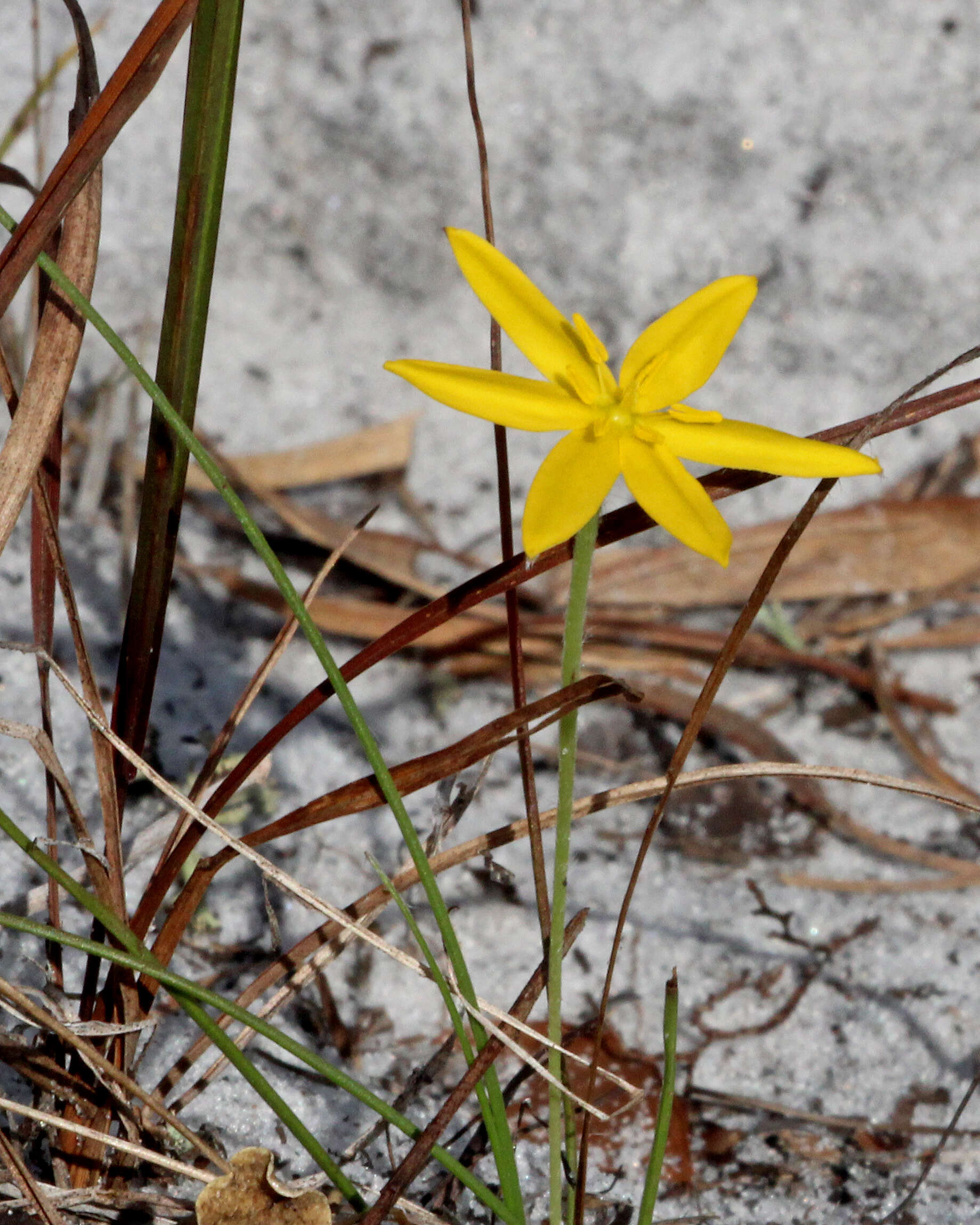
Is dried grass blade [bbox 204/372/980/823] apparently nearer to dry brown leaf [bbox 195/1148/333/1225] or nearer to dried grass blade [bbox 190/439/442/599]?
dry brown leaf [bbox 195/1148/333/1225]

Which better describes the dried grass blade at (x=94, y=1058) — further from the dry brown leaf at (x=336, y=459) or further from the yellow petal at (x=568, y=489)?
the dry brown leaf at (x=336, y=459)

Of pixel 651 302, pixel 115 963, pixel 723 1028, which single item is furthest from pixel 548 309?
pixel 651 302

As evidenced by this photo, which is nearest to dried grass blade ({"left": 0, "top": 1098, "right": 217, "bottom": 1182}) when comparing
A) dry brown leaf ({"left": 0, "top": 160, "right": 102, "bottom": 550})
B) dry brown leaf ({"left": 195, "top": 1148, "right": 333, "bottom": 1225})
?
dry brown leaf ({"left": 195, "top": 1148, "right": 333, "bottom": 1225})

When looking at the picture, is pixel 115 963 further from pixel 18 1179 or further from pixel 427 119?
pixel 427 119

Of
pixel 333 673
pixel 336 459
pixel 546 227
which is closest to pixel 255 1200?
pixel 333 673

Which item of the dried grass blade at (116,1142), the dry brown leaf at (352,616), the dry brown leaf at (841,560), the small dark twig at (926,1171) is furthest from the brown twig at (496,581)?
the dry brown leaf at (841,560)

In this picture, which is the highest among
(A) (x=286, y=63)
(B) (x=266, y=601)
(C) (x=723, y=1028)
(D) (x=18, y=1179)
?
(A) (x=286, y=63)
